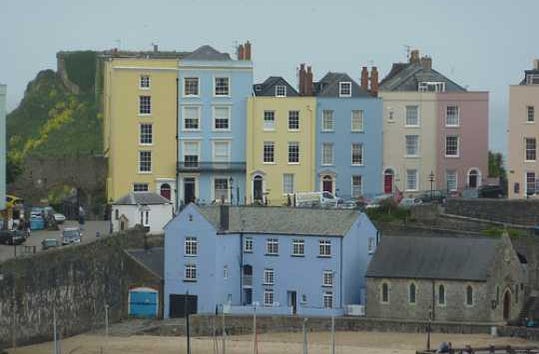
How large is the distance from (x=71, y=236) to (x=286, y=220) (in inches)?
308

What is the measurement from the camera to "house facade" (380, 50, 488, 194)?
105m

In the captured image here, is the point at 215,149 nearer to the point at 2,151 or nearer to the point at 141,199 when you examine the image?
the point at 141,199

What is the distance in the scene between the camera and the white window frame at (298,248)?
9350 centimetres

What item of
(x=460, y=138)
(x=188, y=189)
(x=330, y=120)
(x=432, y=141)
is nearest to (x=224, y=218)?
(x=188, y=189)

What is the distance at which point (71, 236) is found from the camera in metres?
95.4

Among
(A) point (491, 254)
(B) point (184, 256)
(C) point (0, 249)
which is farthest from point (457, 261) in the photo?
(C) point (0, 249)

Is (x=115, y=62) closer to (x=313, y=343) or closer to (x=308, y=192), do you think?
(x=308, y=192)

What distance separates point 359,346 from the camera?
87.1 meters

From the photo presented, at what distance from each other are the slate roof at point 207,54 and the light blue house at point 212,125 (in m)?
0.19

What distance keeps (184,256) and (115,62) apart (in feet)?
41.8

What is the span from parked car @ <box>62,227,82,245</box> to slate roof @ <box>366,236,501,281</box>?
10945 mm

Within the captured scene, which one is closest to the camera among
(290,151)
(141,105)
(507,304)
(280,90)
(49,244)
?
(507,304)

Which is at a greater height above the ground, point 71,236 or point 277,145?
point 277,145

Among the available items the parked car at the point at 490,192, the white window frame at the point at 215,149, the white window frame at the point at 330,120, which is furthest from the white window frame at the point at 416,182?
the white window frame at the point at 215,149
